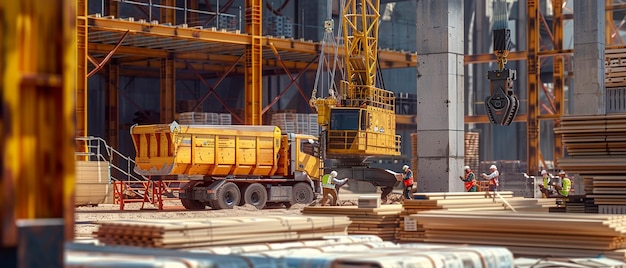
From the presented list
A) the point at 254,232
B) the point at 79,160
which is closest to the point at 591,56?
the point at 79,160

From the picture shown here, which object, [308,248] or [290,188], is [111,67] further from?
[308,248]

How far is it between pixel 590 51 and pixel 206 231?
67.4 feet

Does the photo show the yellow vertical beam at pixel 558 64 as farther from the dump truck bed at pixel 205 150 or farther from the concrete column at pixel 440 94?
the concrete column at pixel 440 94

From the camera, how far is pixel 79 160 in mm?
32281

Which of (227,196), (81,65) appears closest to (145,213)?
(227,196)

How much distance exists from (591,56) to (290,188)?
1033cm

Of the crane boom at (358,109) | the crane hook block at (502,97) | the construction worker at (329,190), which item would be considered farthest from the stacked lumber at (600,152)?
the crane boom at (358,109)

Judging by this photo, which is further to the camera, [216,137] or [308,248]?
[216,137]

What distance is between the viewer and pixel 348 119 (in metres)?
34.8

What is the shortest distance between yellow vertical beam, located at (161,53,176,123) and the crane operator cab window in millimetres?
10463

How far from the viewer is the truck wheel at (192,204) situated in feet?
104

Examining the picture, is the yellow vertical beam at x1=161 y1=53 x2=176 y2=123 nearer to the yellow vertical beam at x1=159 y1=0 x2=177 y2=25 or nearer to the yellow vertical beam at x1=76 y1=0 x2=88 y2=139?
the yellow vertical beam at x1=159 y1=0 x2=177 y2=25

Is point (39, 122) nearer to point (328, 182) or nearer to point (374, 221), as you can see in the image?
point (374, 221)

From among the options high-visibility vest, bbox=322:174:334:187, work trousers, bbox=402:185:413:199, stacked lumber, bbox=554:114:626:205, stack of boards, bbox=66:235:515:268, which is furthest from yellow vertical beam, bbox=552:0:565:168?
stack of boards, bbox=66:235:515:268
